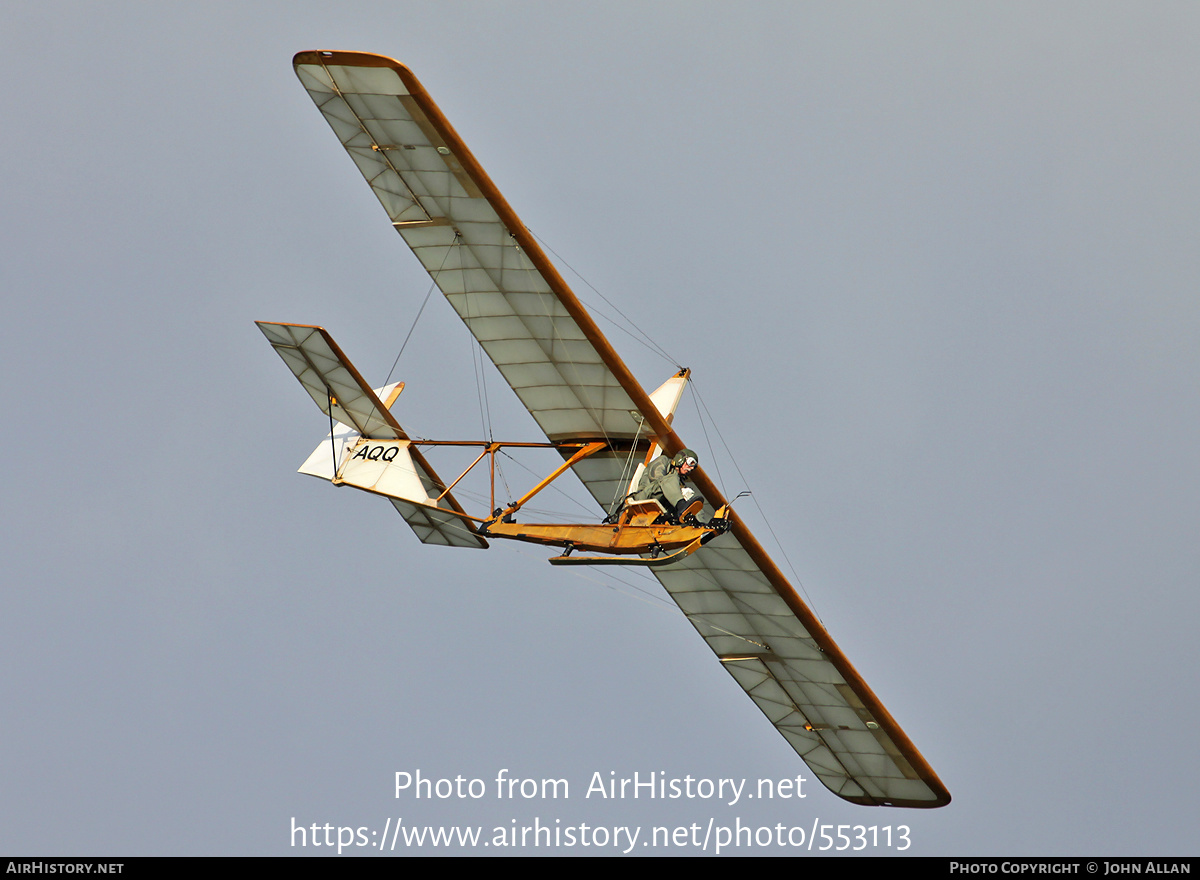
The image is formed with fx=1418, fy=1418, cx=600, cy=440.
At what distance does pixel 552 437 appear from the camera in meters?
25.1

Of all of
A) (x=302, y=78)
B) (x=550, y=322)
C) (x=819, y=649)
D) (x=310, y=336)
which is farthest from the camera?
(x=819, y=649)

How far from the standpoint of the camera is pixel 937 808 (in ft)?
95.0

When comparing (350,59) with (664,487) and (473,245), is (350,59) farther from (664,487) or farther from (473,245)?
(664,487)

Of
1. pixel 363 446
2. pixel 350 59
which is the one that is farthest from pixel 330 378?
pixel 350 59

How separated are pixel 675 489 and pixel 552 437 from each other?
331 cm

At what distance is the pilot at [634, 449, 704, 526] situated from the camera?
22.5 m

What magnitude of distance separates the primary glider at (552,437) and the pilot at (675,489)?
161mm

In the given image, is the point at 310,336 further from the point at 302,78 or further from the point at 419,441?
the point at 302,78

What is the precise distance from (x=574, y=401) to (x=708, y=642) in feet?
22.0

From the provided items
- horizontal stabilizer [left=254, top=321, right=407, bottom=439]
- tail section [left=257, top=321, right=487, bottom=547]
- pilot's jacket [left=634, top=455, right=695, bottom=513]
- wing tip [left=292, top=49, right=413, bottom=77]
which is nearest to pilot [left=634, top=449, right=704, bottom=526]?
pilot's jacket [left=634, top=455, right=695, bottom=513]

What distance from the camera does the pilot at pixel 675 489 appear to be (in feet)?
73.8

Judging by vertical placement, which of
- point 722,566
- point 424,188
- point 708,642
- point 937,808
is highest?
point 424,188

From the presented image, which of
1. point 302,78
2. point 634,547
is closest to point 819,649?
point 634,547

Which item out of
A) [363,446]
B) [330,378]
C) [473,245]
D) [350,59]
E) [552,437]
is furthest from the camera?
[363,446]
